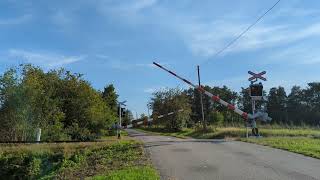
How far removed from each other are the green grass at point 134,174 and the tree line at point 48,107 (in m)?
16.2

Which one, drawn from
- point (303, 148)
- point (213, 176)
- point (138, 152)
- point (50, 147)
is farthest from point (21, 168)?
point (303, 148)

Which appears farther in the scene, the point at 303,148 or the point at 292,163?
the point at 303,148

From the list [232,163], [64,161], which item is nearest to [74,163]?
[64,161]

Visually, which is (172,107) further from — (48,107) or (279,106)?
(279,106)

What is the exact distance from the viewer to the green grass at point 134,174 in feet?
42.1

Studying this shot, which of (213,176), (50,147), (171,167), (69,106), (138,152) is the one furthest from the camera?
(69,106)

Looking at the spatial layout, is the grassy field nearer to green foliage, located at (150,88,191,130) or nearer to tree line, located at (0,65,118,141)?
tree line, located at (0,65,118,141)

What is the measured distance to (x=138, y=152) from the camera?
19.2m

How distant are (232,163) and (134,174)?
13.3 feet

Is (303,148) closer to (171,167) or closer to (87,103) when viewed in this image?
(171,167)

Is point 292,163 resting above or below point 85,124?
below

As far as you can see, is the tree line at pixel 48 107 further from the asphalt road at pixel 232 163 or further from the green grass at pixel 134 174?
the green grass at pixel 134 174

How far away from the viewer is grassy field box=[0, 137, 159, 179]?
565 inches

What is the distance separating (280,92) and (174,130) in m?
61.6
